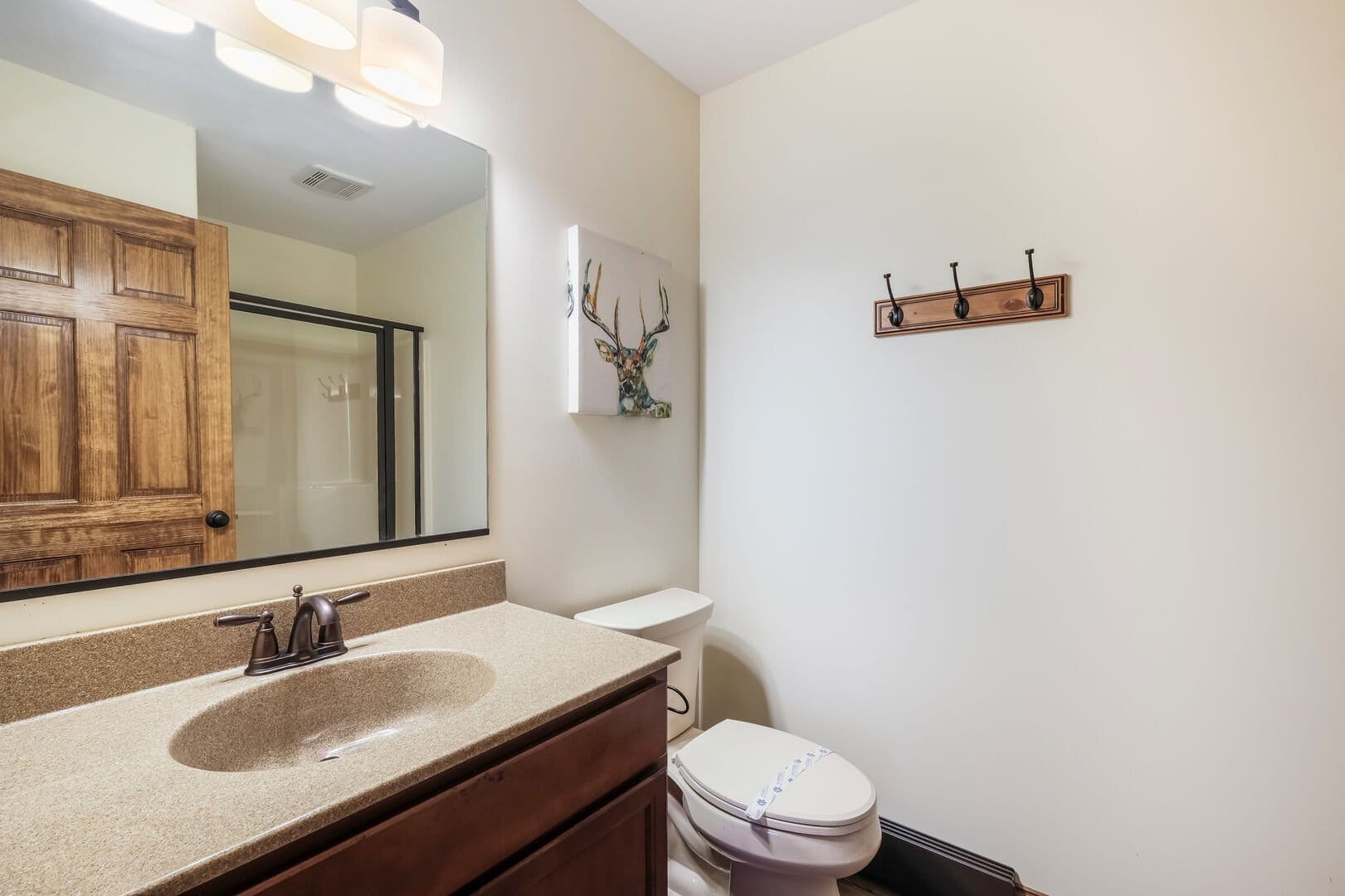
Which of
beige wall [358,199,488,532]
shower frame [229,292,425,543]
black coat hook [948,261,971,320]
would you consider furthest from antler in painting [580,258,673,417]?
black coat hook [948,261,971,320]

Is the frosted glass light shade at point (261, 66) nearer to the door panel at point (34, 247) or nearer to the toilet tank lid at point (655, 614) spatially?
the door panel at point (34, 247)

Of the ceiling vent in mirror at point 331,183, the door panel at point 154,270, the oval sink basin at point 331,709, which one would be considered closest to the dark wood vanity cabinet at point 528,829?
the oval sink basin at point 331,709

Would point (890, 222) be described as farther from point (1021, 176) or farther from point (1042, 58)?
point (1042, 58)

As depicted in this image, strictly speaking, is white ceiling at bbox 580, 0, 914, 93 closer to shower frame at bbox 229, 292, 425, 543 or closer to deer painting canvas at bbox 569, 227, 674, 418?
deer painting canvas at bbox 569, 227, 674, 418

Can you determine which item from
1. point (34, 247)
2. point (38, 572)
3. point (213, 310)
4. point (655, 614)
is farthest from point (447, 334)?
point (655, 614)

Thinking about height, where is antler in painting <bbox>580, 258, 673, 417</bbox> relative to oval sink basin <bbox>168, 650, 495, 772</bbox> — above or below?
above

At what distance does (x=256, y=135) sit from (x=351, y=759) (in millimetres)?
1087

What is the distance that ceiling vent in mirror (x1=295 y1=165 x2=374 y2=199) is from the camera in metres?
1.15

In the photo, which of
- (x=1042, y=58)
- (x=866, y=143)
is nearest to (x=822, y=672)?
(x=866, y=143)

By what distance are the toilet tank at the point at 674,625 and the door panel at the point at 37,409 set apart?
1.04 metres

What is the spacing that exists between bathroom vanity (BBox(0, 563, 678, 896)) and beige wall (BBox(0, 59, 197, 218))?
685 millimetres

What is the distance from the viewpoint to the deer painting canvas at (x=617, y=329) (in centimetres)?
163

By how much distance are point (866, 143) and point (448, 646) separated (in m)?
1.76

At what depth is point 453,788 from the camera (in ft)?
2.45
